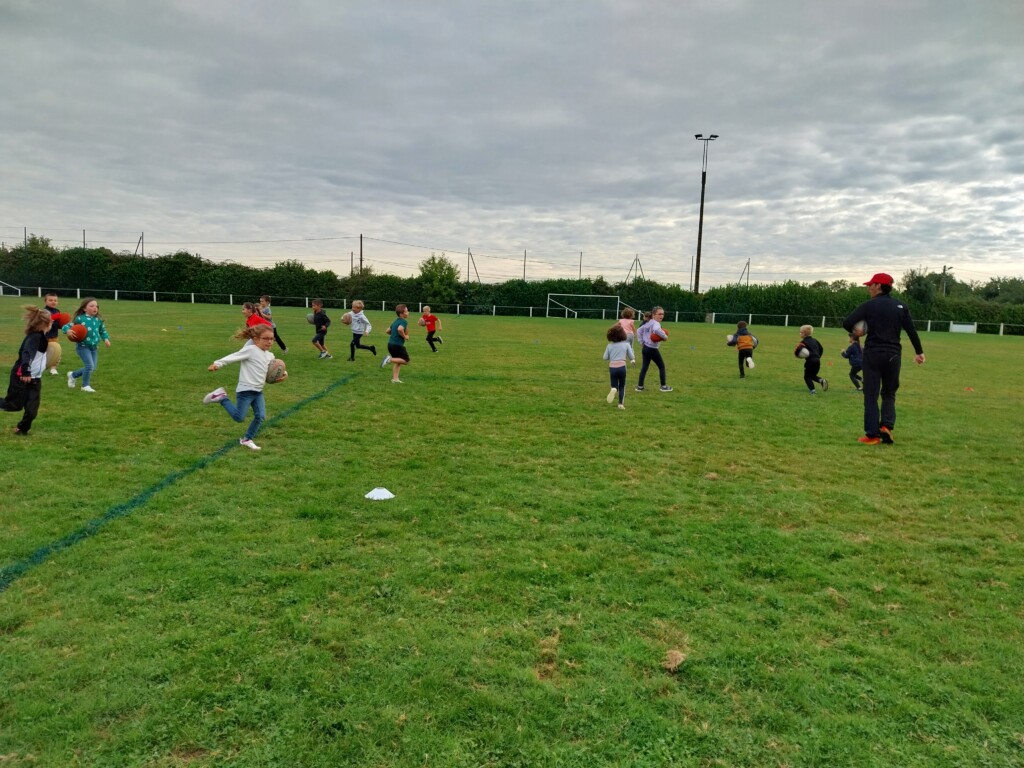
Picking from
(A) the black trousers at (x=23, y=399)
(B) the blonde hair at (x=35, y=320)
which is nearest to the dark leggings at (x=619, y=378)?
(B) the blonde hair at (x=35, y=320)

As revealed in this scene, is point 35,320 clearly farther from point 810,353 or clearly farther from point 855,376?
point 855,376

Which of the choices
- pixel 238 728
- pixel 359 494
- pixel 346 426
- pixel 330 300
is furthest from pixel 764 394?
pixel 330 300

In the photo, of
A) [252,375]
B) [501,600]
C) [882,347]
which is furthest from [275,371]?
[882,347]

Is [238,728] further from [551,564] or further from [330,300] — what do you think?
[330,300]

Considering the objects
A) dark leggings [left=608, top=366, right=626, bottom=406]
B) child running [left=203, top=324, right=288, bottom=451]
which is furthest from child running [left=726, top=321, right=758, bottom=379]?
child running [left=203, top=324, right=288, bottom=451]

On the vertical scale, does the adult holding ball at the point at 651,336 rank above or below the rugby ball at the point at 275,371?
above

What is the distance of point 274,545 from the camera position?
193 inches

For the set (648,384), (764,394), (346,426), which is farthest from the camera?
(648,384)

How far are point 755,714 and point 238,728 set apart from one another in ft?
8.05

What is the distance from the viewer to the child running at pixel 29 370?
25.6ft

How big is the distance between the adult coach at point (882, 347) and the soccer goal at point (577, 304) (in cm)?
4913

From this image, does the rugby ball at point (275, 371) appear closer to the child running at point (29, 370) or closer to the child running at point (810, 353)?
the child running at point (29, 370)

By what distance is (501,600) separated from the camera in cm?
415

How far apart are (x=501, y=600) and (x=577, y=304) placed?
56.3 metres
